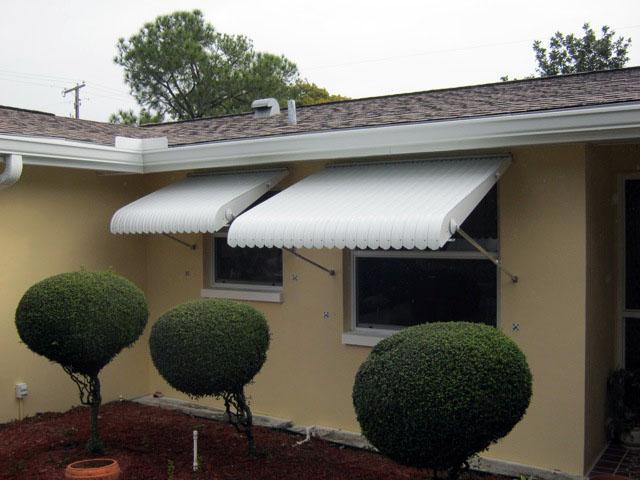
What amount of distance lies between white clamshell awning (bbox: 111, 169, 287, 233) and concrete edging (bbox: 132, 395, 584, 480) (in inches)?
124

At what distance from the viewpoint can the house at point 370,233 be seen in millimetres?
8203

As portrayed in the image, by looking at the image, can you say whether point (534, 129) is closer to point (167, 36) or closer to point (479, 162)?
point (479, 162)

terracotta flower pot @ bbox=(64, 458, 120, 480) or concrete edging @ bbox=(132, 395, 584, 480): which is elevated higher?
terracotta flower pot @ bbox=(64, 458, 120, 480)

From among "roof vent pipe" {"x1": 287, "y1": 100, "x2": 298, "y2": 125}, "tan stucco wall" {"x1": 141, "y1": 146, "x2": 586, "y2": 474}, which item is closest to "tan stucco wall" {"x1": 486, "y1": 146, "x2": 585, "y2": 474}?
"tan stucco wall" {"x1": 141, "y1": 146, "x2": 586, "y2": 474}

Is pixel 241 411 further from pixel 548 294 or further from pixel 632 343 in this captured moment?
pixel 632 343

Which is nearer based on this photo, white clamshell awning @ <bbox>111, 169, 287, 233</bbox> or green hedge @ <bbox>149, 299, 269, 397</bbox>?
green hedge @ <bbox>149, 299, 269, 397</bbox>

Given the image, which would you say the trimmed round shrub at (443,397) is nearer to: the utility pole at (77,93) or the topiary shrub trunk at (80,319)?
the topiary shrub trunk at (80,319)

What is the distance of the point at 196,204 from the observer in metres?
10.3

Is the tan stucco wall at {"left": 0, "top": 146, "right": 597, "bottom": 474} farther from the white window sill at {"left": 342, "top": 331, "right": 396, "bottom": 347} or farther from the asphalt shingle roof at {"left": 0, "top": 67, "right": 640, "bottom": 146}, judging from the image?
the asphalt shingle roof at {"left": 0, "top": 67, "right": 640, "bottom": 146}

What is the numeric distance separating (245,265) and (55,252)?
10.1ft

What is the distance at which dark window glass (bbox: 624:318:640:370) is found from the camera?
952 centimetres

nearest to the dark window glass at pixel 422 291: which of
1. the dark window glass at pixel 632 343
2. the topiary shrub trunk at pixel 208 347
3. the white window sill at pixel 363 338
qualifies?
the white window sill at pixel 363 338

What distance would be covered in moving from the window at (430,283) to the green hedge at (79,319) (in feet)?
10.8

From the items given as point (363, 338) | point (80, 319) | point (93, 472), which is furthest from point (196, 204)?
point (93, 472)
